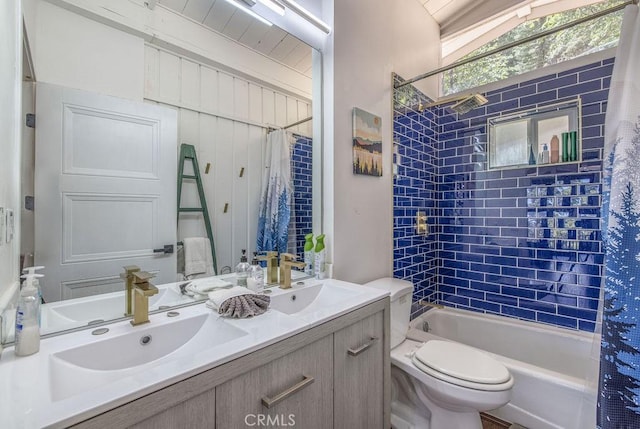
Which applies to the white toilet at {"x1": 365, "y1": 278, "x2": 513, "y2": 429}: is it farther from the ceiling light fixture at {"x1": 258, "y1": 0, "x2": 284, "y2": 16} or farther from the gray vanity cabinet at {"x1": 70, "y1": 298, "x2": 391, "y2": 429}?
the ceiling light fixture at {"x1": 258, "y1": 0, "x2": 284, "y2": 16}

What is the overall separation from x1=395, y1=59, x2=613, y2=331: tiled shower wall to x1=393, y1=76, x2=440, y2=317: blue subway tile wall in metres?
0.06

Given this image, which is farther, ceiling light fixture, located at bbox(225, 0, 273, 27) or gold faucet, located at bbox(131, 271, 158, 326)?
ceiling light fixture, located at bbox(225, 0, 273, 27)

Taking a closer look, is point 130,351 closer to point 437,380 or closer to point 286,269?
point 286,269

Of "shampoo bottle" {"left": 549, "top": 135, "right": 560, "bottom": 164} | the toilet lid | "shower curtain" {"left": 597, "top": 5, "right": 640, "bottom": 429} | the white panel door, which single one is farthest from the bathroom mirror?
the white panel door

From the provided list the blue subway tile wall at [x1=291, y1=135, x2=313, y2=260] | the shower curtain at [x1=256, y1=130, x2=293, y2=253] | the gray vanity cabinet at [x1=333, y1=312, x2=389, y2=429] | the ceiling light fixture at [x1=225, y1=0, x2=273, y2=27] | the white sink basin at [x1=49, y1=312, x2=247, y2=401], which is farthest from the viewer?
the blue subway tile wall at [x1=291, y1=135, x2=313, y2=260]

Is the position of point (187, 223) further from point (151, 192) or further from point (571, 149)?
point (571, 149)

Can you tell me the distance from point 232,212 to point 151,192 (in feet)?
1.23

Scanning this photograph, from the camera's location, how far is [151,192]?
119 cm

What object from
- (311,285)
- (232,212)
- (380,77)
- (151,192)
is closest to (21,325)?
(151,192)

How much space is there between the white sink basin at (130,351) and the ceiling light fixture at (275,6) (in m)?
1.46

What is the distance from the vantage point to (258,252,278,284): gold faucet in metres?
1.48

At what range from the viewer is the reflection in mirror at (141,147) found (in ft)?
3.17

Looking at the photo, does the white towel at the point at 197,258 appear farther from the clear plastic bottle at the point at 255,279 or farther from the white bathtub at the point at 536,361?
the white bathtub at the point at 536,361

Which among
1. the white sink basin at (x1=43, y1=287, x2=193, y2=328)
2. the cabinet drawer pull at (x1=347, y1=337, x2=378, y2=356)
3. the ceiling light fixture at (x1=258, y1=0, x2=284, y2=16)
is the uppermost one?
the ceiling light fixture at (x1=258, y1=0, x2=284, y2=16)
